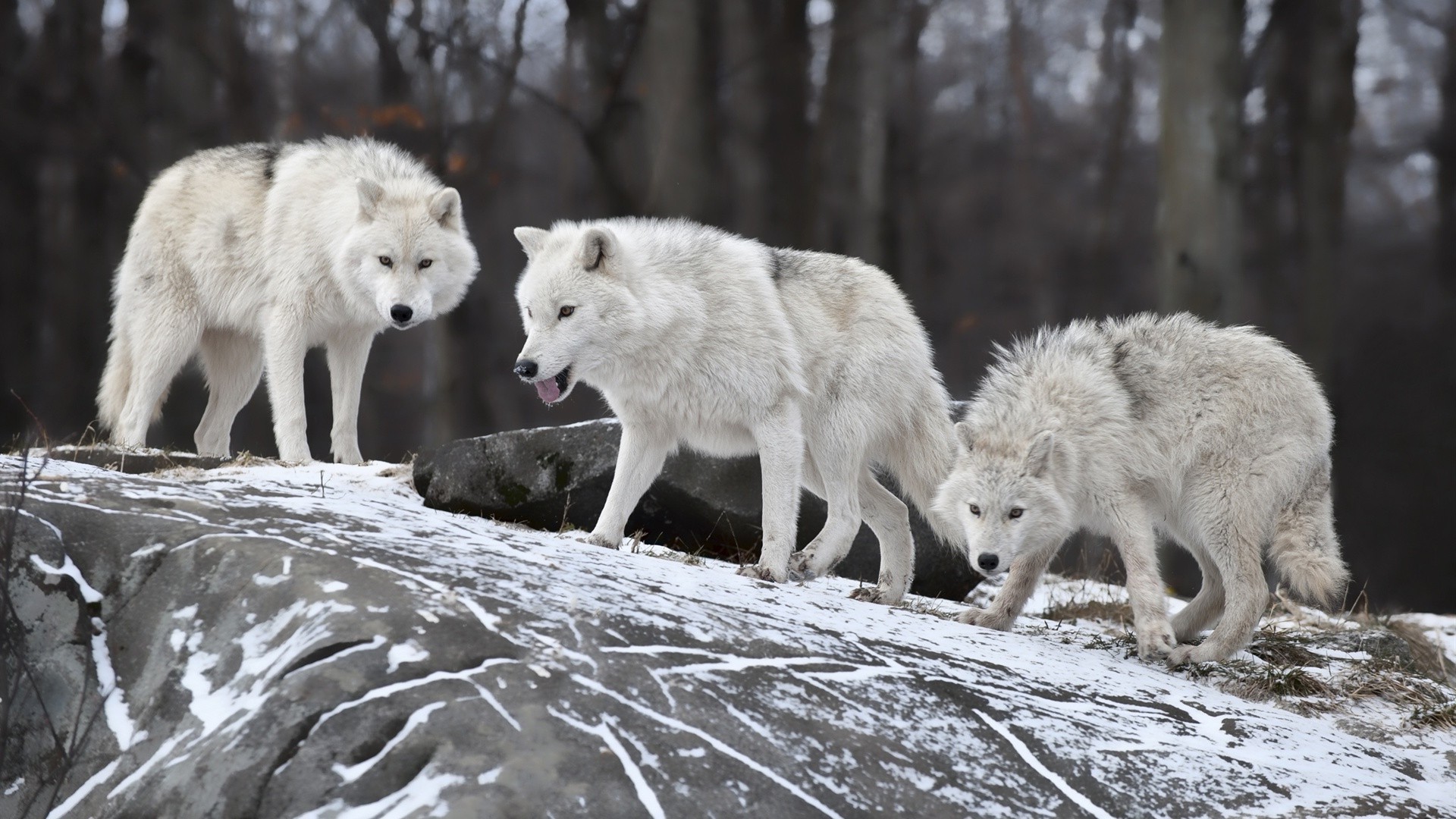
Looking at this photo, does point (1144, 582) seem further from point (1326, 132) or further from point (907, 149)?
point (907, 149)

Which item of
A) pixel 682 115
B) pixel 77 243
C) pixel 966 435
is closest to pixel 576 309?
pixel 966 435

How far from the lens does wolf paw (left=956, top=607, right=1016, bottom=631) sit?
6.09 meters

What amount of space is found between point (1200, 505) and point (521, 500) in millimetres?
3863

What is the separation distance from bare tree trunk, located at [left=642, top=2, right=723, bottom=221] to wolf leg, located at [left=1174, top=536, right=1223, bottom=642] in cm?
786

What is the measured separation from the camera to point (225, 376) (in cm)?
887

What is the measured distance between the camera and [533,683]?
362 centimetres

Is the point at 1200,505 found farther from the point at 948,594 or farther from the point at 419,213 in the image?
the point at 419,213

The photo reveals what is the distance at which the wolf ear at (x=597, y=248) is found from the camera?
5984 mm

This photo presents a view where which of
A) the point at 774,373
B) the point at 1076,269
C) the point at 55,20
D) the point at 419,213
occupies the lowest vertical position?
the point at 774,373

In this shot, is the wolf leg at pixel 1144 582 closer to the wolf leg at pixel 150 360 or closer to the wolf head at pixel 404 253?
the wolf head at pixel 404 253

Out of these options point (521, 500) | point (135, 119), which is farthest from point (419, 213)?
point (135, 119)

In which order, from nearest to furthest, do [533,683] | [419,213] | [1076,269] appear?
[533,683] → [419,213] → [1076,269]

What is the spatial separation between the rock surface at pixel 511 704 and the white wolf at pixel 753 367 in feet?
4.26

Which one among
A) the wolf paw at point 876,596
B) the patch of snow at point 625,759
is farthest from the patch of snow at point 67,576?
the wolf paw at point 876,596
